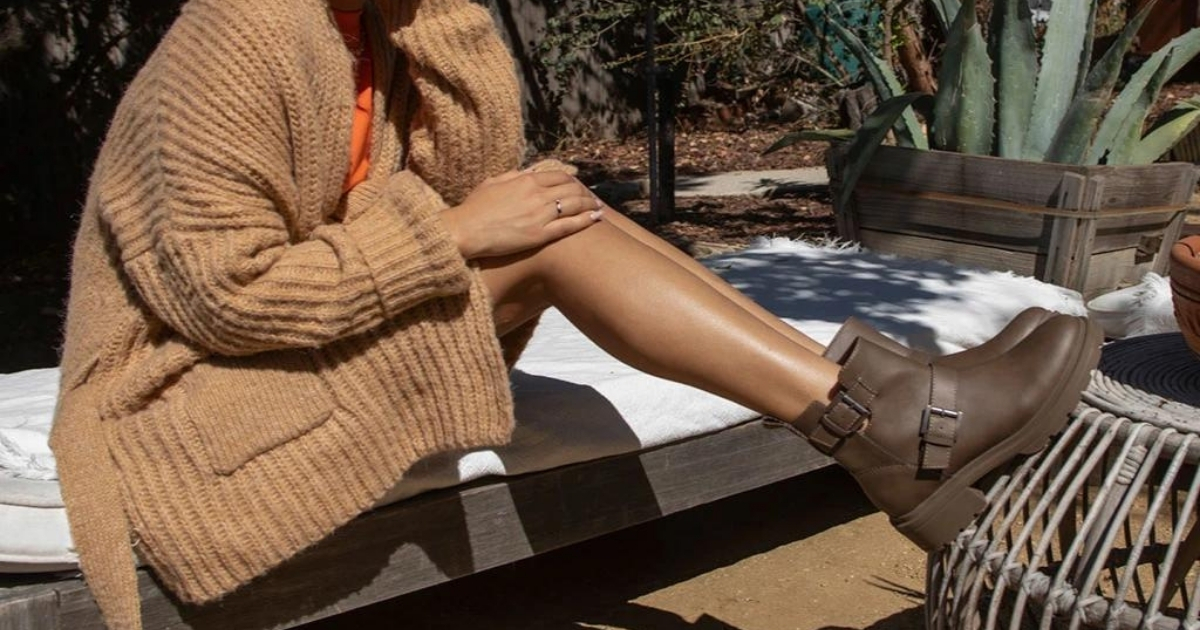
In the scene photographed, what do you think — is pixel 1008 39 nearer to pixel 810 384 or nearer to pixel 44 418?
pixel 810 384

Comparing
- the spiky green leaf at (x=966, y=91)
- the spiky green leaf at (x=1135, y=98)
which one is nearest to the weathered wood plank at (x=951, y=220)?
the spiky green leaf at (x=966, y=91)

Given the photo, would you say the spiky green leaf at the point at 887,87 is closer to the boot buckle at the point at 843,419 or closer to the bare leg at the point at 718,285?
the bare leg at the point at 718,285

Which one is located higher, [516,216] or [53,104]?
[516,216]

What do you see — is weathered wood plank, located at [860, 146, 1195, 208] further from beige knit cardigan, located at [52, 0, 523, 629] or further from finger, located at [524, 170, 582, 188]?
beige knit cardigan, located at [52, 0, 523, 629]

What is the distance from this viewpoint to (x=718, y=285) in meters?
2.24

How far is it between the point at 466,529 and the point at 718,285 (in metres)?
0.62

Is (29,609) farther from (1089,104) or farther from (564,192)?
(1089,104)

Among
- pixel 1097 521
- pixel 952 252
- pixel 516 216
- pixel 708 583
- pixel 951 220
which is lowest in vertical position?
pixel 708 583

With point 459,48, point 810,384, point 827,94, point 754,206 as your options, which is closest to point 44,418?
point 459,48

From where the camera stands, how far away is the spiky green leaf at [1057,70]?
4.18 m

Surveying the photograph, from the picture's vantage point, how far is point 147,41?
5.93 meters

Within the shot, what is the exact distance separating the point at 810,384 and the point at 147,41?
15.8 feet

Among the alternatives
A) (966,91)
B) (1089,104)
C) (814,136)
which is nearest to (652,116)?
(814,136)

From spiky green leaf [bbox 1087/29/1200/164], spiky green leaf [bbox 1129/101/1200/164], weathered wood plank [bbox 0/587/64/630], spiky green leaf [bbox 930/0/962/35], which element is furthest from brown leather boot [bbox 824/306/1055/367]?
spiky green leaf [bbox 930/0/962/35]
